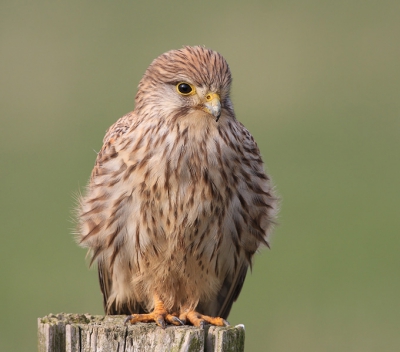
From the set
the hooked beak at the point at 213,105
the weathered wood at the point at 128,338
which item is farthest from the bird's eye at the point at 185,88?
the weathered wood at the point at 128,338

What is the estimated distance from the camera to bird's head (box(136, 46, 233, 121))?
19.0 feet

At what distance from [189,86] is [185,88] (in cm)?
3

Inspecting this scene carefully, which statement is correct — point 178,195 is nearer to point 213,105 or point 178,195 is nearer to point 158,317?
point 213,105

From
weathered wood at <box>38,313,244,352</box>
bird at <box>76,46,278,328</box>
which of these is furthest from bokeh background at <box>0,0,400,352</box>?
weathered wood at <box>38,313,244,352</box>

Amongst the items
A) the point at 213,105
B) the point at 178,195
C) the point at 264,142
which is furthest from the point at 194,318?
the point at 264,142

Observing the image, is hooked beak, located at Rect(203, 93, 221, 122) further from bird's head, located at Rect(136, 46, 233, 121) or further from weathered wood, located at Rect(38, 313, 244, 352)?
weathered wood, located at Rect(38, 313, 244, 352)

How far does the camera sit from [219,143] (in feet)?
19.8

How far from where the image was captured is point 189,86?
5.88 metres

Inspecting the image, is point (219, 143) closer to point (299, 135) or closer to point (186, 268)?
point (186, 268)

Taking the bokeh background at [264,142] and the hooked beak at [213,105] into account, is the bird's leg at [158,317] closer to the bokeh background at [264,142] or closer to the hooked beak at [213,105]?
the hooked beak at [213,105]

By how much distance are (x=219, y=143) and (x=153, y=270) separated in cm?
85

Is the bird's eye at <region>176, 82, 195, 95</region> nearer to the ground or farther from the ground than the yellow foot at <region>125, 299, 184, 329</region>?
farther from the ground

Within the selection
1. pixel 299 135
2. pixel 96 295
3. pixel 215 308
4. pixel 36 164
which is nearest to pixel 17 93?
pixel 36 164

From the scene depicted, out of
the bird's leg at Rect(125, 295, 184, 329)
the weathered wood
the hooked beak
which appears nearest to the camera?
the weathered wood
